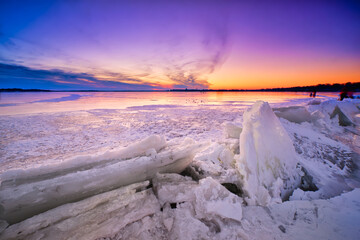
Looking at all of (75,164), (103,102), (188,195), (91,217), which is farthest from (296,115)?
(103,102)

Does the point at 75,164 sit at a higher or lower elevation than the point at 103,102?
lower

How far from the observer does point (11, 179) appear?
157cm

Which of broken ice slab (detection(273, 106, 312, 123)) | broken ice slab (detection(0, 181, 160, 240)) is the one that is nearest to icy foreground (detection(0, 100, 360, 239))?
broken ice slab (detection(0, 181, 160, 240))

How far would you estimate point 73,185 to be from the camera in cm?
161

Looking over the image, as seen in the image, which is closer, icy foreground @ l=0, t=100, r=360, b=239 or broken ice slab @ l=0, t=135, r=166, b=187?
icy foreground @ l=0, t=100, r=360, b=239

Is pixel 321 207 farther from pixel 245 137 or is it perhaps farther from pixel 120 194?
pixel 120 194

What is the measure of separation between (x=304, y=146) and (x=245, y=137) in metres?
2.31

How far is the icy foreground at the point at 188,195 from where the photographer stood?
1347 millimetres

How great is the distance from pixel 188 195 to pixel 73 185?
1.36 m

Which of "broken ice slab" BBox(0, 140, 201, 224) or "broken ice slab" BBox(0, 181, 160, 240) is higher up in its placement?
"broken ice slab" BBox(0, 140, 201, 224)

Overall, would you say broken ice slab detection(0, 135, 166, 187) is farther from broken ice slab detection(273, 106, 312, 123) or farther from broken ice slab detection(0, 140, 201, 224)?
broken ice slab detection(273, 106, 312, 123)

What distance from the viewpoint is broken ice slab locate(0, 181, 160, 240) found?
1245 millimetres

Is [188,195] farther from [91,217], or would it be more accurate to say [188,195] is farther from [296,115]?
[296,115]

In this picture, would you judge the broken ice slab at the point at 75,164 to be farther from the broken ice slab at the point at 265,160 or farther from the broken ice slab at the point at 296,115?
the broken ice slab at the point at 296,115
